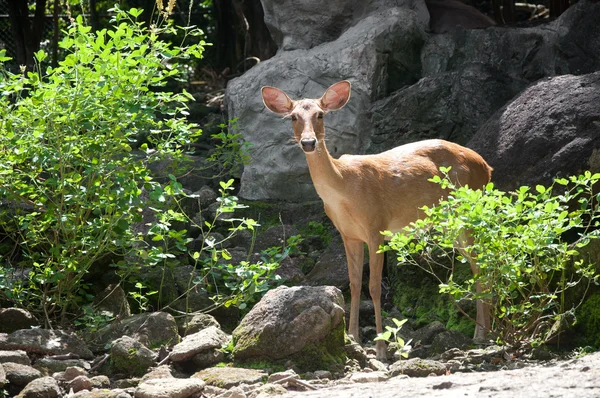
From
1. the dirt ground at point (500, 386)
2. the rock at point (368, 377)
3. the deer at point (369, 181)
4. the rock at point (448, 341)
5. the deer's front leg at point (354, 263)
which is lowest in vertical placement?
the rock at point (448, 341)

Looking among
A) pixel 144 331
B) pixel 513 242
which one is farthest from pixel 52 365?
pixel 513 242

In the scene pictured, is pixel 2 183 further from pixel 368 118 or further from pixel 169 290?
pixel 368 118

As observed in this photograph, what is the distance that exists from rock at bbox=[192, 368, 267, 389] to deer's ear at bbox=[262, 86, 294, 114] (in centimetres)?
265

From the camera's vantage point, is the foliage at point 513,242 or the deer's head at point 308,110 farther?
the deer's head at point 308,110

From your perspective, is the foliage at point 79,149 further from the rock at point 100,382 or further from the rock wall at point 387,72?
the rock wall at point 387,72

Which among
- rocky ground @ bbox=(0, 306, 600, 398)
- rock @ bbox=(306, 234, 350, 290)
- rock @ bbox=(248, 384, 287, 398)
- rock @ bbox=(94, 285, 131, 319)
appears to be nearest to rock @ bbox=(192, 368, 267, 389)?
rocky ground @ bbox=(0, 306, 600, 398)

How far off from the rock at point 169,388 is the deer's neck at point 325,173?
2.46 metres

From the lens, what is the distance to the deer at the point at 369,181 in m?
8.13

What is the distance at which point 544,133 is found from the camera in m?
8.94

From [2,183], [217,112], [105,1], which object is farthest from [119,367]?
[105,1]

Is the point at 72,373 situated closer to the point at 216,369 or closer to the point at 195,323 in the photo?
the point at 216,369

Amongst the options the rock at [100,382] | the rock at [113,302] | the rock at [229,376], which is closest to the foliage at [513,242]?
the rock at [229,376]

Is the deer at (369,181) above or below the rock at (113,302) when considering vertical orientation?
above

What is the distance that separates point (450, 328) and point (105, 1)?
13.0 meters
